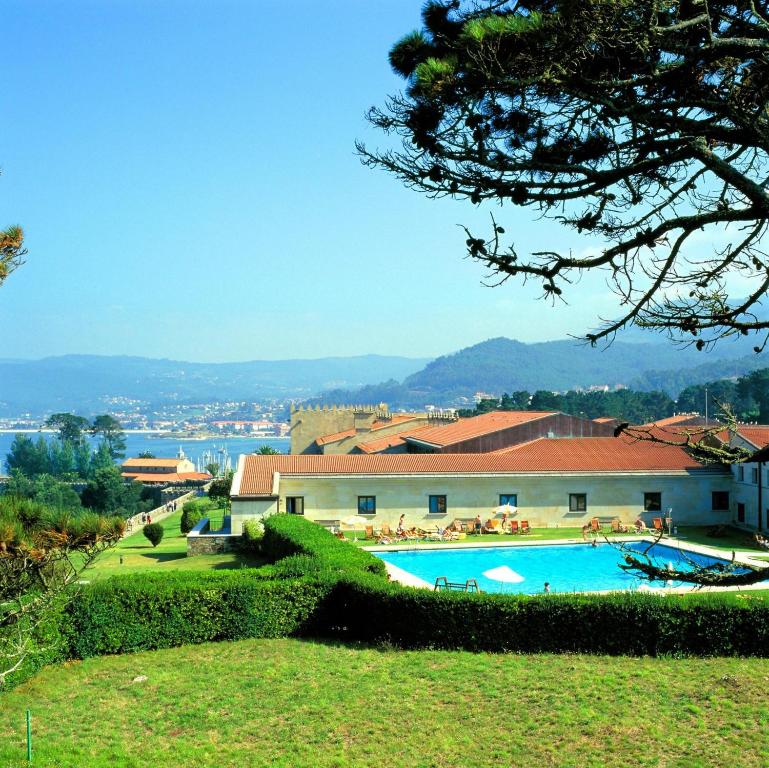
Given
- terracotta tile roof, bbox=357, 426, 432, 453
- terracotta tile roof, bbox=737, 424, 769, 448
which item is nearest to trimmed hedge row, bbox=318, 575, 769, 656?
terracotta tile roof, bbox=737, 424, 769, 448

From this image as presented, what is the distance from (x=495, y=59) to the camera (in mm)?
5254

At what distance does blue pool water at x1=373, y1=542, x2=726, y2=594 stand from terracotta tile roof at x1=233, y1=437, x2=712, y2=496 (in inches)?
213

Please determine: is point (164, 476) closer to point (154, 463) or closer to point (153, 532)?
point (154, 463)

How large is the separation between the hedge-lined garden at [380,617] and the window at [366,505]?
16.1m

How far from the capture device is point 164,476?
131m

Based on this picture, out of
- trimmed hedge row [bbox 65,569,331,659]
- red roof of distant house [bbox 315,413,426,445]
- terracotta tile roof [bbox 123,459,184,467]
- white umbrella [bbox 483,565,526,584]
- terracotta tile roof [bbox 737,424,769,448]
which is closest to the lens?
trimmed hedge row [bbox 65,569,331,659]

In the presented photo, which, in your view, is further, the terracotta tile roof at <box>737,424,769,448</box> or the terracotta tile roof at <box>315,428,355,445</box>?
the terracotta tile roof at <box>315,428,355,445</box>

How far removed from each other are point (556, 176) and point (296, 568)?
16025 millimetres

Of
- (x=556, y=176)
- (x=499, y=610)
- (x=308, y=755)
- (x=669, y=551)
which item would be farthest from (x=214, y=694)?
(x=669, y=551)

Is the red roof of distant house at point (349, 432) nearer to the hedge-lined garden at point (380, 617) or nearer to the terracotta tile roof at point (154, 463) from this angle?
the hedge-lined garden at point (380, 617)

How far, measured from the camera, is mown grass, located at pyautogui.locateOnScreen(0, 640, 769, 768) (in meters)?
11.3

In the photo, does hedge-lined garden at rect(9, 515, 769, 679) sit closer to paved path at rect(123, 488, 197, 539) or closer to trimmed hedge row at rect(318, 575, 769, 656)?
trimmed hedge row at rect(318, 575, 769, 656)

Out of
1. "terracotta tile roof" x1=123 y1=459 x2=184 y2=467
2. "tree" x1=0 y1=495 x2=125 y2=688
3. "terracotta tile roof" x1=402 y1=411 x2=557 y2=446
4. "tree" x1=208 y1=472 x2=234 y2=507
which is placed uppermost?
"tree" x1=0 y1=495 x2=125 y2=688

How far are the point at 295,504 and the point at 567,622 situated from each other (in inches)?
799
